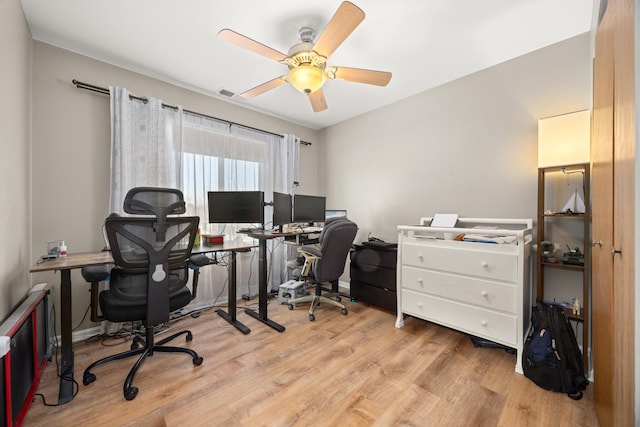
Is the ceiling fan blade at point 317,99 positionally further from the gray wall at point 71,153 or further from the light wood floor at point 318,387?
the light wood floor at point 318,387

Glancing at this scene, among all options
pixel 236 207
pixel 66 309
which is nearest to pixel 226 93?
pixel 236 207

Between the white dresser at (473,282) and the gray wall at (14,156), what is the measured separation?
2.70 meters

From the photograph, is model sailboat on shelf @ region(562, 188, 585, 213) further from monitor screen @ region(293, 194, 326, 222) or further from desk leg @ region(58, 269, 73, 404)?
desk leg @ region(58, 269, 73, 404)

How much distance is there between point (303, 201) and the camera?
3.37m

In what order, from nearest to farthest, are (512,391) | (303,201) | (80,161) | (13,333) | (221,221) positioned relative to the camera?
(13,333) < (512,391) < (80,161) < (221,221) < (303,201)

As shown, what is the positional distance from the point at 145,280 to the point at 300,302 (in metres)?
1.72

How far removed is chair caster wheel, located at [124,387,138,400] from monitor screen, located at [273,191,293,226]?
177 cm

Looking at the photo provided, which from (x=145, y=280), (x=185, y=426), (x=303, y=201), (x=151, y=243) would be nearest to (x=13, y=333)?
(x=145, y=280)

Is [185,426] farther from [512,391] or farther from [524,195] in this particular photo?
[524,195]

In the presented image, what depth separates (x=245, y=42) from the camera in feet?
5.51

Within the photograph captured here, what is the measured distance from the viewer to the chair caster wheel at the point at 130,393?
4.87 feet

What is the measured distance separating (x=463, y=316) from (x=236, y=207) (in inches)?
95.3

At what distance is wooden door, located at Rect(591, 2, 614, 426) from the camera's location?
107 centimetres

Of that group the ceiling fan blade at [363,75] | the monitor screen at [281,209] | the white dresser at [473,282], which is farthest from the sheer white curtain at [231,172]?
the white dresser at [473,282]
